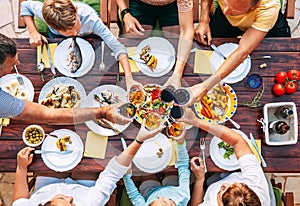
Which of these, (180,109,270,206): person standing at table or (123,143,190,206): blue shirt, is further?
(123,143,190,206): blue shirt

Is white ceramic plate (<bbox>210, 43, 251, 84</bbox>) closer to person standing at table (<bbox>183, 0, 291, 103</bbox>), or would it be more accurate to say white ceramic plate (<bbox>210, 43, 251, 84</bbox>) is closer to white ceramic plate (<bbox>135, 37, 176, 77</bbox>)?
person standing at table (<bbox>183, 0, 291, 103</bbox>)

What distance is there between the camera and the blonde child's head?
2398 mm

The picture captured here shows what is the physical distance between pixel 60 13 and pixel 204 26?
0.86 meters

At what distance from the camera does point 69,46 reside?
8.55ft

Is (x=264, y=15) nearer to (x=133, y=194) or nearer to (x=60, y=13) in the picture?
(x=60, y=13)

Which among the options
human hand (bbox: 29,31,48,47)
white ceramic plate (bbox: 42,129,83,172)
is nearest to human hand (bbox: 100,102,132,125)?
white ceramic plate (bbox: 42,129,83,172)

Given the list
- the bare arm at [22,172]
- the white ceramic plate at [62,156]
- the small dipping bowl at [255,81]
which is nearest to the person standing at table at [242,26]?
the small dipping bowl at [255,81]

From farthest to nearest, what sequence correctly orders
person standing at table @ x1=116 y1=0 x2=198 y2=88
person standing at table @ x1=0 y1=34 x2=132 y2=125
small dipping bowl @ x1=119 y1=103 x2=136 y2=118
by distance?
person standing at table @ x1=116 y1=0 x2=198 y2=88
small dipping bowl @ x1=119 y1=103 x2=136 y2=118
person standing at table @ x1=0 y1=34 x2=132 y2=125

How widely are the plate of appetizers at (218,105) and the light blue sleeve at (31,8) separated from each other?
1097mm

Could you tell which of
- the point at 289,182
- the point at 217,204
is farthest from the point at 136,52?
the point at 289,182

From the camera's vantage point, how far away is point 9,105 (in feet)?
7.82

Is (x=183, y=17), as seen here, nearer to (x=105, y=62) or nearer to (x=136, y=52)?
(x=136, y=52)

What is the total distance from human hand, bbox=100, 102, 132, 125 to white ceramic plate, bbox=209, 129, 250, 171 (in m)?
0.49

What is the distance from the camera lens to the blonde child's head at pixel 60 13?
7.87 ft
